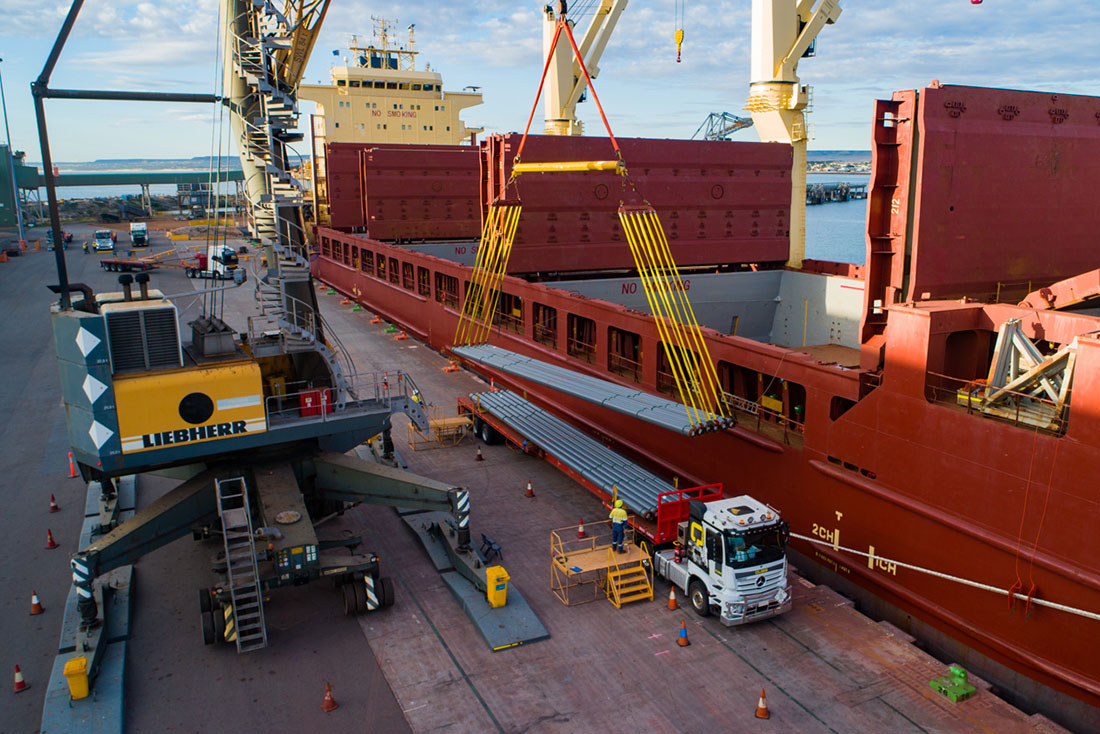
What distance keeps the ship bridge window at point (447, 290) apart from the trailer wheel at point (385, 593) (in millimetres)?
14985

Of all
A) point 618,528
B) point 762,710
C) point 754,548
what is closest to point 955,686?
point 762,710

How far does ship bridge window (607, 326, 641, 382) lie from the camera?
16.5m

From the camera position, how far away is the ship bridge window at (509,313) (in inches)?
866

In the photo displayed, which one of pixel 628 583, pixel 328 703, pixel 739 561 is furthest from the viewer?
pixel 628 583

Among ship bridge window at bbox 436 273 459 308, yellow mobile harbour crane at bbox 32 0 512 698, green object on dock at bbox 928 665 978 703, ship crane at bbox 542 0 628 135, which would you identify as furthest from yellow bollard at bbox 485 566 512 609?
ship crane at bbox 542 0 628 135

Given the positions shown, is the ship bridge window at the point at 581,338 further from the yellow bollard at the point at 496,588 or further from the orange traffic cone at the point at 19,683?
the orange traffic cone at the point at 19,683

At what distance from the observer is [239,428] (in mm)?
10641

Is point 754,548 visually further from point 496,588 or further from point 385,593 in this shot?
point 385,593

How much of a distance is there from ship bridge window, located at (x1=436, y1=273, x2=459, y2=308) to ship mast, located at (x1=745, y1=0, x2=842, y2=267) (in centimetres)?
1078

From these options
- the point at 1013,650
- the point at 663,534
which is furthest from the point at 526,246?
the point at 1013,650

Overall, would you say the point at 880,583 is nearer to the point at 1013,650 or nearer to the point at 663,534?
the point at 1013,650

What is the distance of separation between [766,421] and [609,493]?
324cm

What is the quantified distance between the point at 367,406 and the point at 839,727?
Answer: 787cm

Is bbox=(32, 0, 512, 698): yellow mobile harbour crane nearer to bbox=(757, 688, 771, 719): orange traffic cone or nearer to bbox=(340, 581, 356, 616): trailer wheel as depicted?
bbox=(340, 581, 356, 616): trailer wheel
